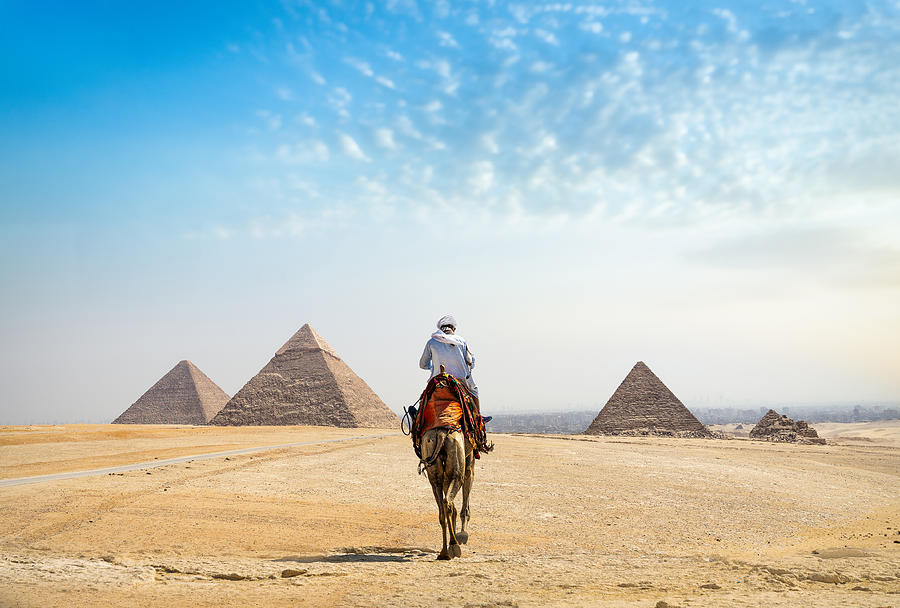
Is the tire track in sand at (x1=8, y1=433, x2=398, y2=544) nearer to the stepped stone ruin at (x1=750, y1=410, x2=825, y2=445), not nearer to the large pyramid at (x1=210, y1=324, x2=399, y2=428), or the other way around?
the stepped stone ruin at (x1=750, y1=410, x2=825, y2=445)

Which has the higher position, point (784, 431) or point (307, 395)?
point (307, 395)

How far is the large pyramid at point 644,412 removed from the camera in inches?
2168

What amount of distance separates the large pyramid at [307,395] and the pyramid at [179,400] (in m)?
13.7

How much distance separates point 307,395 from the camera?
74.3 meters

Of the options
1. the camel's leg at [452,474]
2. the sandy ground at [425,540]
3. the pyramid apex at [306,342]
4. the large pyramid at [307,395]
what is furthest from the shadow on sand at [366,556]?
the pyramid apex at [306,342]

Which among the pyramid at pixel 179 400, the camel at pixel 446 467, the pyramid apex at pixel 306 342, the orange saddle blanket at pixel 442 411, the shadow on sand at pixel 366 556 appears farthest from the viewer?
the pyramid at pixel 179 400

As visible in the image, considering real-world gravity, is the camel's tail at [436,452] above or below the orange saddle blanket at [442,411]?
below

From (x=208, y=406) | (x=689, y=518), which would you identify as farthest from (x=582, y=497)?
(x=208, y=406)

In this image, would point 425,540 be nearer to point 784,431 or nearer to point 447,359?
point 447,359

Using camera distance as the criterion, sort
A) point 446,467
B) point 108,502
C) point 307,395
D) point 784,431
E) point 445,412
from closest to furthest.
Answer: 1. point 446,467
2. point 445,412
3. point 108,502
4. point 784,431
5. point 307,395

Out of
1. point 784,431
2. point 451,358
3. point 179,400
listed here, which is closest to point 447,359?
point 451,358

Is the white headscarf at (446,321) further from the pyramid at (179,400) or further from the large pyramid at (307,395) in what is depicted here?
the pyramid at (179,400)

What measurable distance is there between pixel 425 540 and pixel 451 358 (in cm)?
275

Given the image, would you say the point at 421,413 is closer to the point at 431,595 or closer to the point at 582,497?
the point at 431,595
